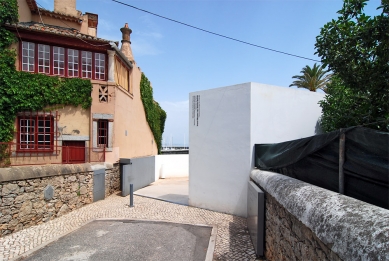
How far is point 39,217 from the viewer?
8430 millimetres

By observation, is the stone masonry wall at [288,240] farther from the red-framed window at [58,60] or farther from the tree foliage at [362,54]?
the red-framed window at [58,60]

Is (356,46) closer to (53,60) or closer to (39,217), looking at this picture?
(39,217)

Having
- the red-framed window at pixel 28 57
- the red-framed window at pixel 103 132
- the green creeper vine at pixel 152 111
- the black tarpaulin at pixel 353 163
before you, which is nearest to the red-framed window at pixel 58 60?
the red-framed window at pixel 28 57

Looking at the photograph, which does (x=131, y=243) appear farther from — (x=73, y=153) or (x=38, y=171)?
(x=73, y=153)

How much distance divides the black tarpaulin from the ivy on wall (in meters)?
11.9

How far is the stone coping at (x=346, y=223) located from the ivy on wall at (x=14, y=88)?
12.5 m

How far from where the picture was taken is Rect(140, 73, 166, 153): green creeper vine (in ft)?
61.4

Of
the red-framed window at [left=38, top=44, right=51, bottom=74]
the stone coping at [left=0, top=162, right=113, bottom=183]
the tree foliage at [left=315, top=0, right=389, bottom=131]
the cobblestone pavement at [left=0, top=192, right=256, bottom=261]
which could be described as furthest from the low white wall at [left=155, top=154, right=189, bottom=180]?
the tree foliage at [left=315, top=0, right=389, bottom=131]

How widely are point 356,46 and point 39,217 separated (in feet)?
34.4

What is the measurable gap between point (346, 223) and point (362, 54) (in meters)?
3.75

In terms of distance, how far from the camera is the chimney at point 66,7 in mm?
16031

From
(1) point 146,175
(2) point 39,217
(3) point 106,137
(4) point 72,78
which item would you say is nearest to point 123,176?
(3) point 106,137

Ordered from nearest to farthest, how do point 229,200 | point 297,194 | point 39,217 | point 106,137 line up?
point 297,194
point 39,217
point 229,200
point 106,137

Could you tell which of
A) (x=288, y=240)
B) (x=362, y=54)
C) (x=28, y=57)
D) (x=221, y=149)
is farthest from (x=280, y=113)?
(x=28, y=57)
